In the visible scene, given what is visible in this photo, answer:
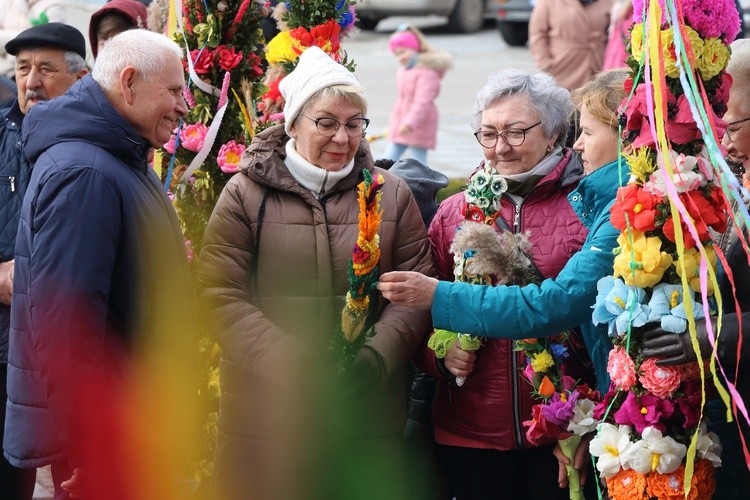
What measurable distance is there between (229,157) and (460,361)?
1.64 m

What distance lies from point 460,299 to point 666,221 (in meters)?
0.72

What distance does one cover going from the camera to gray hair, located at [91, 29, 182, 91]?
3.62m

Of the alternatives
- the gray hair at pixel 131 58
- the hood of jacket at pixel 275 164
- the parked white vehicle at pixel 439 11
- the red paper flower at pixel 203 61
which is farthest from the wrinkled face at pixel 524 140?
the parked white vehicle at pixel 439 11

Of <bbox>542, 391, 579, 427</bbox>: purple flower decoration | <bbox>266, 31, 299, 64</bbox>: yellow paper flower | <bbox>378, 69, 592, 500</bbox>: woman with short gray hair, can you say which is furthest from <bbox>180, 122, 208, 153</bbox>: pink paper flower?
<bbox>542, 391, 579, 427</bbox>: purple flower decoration

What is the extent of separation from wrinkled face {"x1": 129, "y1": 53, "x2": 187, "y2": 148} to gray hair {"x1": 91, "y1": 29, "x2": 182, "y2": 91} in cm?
3

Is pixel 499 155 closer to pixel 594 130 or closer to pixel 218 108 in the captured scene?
pixel 594 130

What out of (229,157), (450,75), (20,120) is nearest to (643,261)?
(229,157)

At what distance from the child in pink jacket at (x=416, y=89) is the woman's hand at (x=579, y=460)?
616 centimetres

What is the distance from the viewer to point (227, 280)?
3.91 meters

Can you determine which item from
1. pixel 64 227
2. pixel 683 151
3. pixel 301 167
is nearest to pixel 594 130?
pixel 683 151

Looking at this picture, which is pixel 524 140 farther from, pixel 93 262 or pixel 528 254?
pixel 93 262

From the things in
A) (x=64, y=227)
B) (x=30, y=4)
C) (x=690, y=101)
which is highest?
(x=30, y=4)

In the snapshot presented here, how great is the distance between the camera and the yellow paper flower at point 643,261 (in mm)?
3283

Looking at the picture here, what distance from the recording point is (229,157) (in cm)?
498
